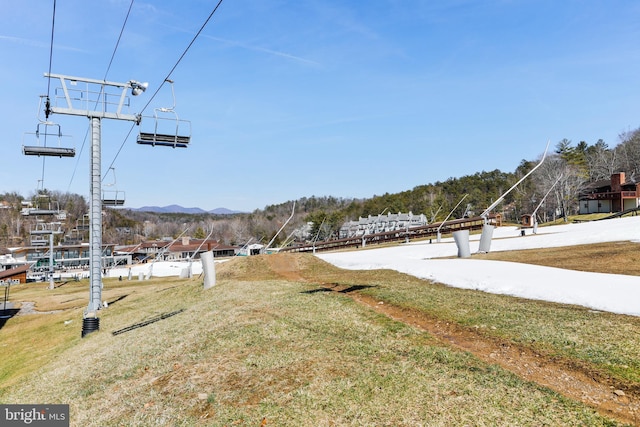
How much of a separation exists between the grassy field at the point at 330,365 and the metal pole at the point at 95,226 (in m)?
2.35

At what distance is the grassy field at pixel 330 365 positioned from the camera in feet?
23.1

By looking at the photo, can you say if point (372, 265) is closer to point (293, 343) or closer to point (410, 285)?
point (410, 285)

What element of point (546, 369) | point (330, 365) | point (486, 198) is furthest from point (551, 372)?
point (486, 198)

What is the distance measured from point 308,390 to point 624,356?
6.74 meters

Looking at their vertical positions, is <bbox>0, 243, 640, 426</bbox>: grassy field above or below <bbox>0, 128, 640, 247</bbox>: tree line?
below

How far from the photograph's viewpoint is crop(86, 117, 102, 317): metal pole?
66.7 feet

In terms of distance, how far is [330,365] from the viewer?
9234 mm

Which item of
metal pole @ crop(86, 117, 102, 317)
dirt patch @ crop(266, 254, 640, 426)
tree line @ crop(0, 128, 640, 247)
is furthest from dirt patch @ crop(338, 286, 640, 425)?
tree line @ crop(0, 128, 640, 247)

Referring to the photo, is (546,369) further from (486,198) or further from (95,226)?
(486,198)

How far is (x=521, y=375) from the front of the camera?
316 inches

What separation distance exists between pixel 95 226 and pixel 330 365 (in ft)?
55.2

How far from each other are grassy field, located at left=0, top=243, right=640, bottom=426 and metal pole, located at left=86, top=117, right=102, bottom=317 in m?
2.35

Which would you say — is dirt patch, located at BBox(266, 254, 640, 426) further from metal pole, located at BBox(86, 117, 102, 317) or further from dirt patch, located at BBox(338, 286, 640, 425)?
metal pole, located at BBox(86, 117, 102, 317)

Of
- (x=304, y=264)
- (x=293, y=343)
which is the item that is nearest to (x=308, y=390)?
(x=293, y=343)
